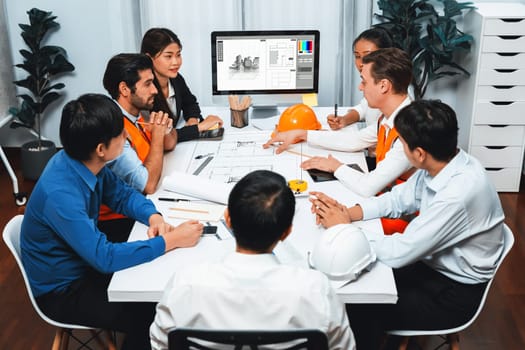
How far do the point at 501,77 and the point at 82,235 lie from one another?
2963mm

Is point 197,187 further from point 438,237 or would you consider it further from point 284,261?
point 438,237

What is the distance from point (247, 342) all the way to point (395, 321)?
764 millimetres

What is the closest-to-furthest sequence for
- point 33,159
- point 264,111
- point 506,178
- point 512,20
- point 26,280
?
point 26,280, point 264,111, point 512,20, point 506,178, point 33,159

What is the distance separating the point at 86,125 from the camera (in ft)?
6.16

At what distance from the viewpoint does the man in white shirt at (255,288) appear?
1.37 m

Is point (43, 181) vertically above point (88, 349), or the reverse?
point (43, 181)

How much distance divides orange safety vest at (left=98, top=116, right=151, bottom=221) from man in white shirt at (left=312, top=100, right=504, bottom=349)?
0.79 m

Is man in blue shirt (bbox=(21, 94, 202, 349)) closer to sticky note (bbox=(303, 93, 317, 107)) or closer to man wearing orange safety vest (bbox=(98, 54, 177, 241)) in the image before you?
man wearing orange safety vest (bbox=(98, 54, 177, 241))

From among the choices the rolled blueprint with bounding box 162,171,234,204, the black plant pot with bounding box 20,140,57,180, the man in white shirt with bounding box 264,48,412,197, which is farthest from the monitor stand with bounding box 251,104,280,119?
the black plant pot with bounding box 20,140,57,180

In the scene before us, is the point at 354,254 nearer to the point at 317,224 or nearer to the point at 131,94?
the point at 317,224

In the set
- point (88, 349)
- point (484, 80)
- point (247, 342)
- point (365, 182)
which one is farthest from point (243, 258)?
point (484, 80)

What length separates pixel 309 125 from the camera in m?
2.94

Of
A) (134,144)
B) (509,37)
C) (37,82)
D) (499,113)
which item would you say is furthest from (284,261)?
(37,82)

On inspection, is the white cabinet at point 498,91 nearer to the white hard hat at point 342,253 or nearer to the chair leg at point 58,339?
the white hard hat at point 342,253
